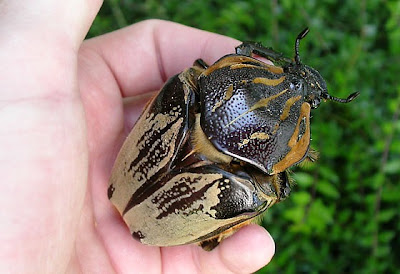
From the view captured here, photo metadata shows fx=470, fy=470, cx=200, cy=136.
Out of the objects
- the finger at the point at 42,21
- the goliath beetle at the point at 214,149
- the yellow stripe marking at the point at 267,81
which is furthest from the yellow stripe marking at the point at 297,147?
the finger at the point at 42,21

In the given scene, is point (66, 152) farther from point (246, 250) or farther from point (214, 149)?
point (246, 250)

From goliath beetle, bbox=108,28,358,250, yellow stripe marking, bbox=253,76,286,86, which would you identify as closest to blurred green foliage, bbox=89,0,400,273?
goliath beetle, bbox=108,28,358,250

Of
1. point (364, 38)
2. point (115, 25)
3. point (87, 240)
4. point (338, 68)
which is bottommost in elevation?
point (87, 240)

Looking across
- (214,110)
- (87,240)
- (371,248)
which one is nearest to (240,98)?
(214,110)

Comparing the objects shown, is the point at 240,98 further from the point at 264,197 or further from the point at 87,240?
the point at 87,240

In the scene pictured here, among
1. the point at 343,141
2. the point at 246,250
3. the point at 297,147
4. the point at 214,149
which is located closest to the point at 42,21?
the point at 214,149

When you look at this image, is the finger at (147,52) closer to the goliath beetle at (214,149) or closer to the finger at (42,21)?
the goliath beetle at (214,149)
